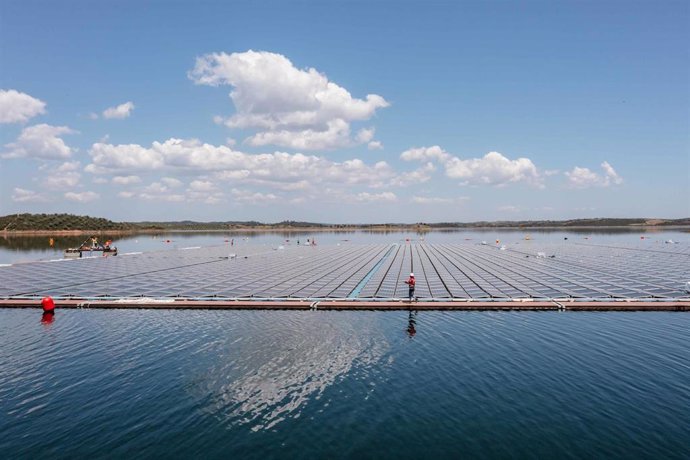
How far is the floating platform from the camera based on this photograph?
4612cm

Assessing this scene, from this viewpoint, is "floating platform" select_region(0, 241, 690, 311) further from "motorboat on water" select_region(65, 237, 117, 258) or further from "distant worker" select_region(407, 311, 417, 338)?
"motorboat on water" select_region(65, 237, 117, 258)

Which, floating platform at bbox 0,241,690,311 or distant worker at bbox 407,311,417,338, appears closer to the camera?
distant worker at bbox 407,311,417,338

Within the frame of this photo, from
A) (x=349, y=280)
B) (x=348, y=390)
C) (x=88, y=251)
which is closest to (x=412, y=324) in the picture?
(x=348, y=390)

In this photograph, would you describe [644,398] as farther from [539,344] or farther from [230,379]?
[230,379]

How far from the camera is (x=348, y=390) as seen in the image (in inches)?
942

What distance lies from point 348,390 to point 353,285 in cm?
3694

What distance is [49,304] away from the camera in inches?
1693

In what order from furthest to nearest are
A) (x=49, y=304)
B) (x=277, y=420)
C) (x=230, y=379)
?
(x=49, y=304), (x=230, y=379), (x=277, y=420)

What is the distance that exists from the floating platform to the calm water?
25.0 ft

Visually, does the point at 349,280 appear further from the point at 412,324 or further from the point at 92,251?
the point at 92,251

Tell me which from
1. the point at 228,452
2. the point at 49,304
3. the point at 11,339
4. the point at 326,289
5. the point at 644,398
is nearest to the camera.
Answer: the point at 228,452

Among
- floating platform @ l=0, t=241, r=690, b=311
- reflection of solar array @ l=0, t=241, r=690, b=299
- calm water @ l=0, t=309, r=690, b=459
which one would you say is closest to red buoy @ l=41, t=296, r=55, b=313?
floating platform @ l=0, t=241, r=690, b=311

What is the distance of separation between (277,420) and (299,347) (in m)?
11.1

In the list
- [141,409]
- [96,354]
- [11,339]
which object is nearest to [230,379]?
[141,409]
